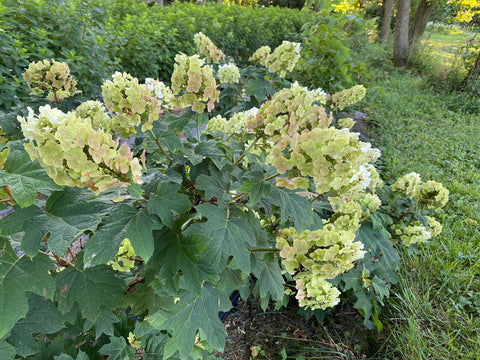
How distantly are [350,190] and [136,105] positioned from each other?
80 centimetres

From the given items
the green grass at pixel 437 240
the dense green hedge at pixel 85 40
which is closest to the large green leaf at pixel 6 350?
the green grass at pixel 437 240

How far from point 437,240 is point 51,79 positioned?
3.37 m

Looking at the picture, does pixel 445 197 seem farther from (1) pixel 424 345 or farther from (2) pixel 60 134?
(2) pixel 60 134

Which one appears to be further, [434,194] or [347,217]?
[434,194]

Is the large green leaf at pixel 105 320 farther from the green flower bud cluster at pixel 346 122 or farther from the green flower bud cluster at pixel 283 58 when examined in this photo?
the green flower bud cluster at pixel 346 122

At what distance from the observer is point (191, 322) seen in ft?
3.78

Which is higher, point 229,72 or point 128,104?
point 128,104

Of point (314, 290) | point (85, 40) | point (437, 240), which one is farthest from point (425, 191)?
point (85, 40)

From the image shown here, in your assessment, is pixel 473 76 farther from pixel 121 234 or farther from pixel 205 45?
pixel 121 234

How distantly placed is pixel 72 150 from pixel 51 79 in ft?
3.63

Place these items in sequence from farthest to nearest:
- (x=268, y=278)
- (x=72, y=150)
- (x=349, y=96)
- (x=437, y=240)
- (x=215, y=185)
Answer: (x=349, y=96) < (x=437, y=240) < (x=268, y=278) < (x=215, y=185) < (x=72, y=150)

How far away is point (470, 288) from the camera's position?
2.34 meters

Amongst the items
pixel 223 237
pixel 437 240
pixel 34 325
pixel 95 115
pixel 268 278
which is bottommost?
pixel 437 240

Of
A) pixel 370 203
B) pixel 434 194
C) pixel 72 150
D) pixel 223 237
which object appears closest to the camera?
pixel 72 150
